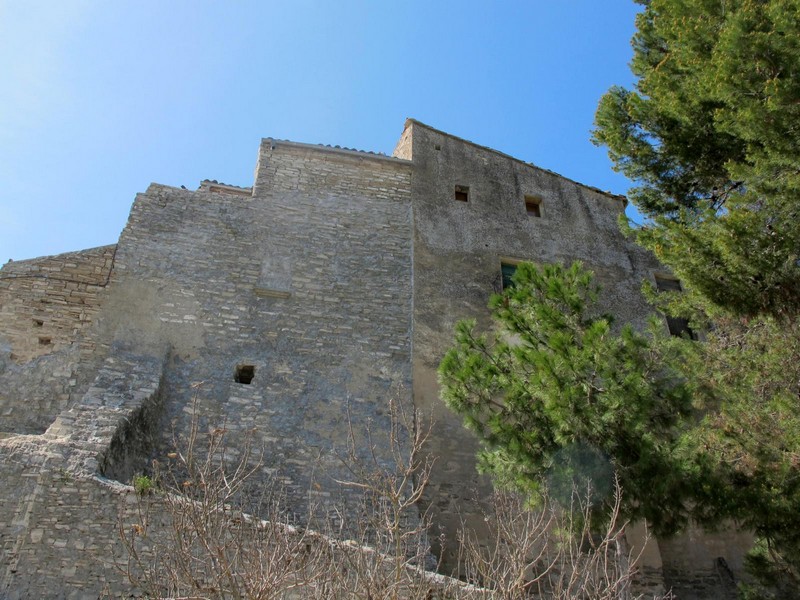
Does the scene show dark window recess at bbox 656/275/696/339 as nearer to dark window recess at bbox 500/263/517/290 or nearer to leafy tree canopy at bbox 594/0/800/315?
Result: dark window recess at bbox 500/263/517/290

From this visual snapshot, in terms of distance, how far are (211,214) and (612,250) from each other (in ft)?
24.0

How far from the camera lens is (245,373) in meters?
9.66

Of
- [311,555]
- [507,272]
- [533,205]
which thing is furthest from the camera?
[533,205]

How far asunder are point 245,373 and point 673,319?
25.6 ft

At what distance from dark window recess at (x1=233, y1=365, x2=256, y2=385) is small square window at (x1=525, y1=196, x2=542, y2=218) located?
642 cm

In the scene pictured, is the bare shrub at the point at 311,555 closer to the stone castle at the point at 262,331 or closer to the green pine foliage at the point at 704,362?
the green pine foliage at the point at 704,362

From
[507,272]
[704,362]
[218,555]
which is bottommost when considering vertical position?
[218,555]

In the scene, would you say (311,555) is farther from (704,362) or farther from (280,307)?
(280,307)

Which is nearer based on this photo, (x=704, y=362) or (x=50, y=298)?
(x=704, y=362)

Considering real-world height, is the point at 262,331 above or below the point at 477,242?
below

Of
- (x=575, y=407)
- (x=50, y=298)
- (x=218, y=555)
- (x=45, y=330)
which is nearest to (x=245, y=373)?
(x=45, y=330)

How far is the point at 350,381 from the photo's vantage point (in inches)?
385

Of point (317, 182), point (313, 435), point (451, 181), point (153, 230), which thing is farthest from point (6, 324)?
point (451, 181)

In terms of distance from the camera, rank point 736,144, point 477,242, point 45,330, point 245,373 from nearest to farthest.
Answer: point 736,144 < point 45,330 < point 245,373 < point 477,242
